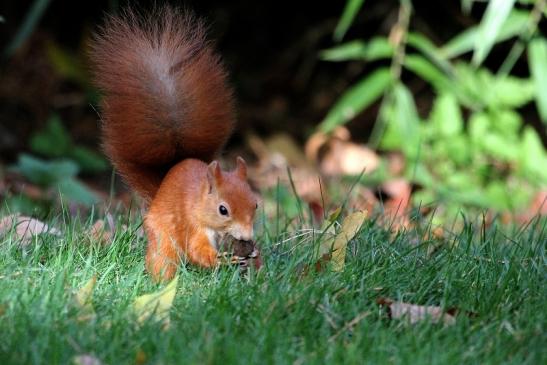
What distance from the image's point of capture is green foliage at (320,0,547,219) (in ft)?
16.1

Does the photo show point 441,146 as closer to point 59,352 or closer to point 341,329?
point 341,329

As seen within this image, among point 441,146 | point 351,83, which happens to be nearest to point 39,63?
point 351,83

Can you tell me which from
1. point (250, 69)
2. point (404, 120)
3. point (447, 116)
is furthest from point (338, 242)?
point (250, 69)

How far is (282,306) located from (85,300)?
0.42 m

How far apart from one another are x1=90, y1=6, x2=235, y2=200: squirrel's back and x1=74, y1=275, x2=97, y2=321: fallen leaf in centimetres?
57

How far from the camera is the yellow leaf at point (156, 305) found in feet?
7.25

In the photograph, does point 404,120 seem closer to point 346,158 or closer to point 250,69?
point 346,158

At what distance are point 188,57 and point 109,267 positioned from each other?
A: 0.69 meters

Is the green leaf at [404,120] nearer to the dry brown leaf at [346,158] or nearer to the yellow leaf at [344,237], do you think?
the dry brown leaf at [346,158]

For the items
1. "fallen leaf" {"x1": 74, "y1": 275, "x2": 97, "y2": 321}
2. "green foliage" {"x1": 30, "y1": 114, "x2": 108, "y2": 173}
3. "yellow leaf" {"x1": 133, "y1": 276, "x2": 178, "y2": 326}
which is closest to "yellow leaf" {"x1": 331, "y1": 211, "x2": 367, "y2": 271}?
"yellow leaf" {"x1": 133, "y1": 276, "x2": 178, "y2": 326}

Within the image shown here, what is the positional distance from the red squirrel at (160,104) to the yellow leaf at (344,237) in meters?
0.31

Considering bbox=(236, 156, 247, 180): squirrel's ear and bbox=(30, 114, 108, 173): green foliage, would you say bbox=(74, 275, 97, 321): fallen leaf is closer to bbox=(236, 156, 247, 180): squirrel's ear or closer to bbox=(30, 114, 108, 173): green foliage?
bbox=(236, 156, 247, 180): squirrel's ear

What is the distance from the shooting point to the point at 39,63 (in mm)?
6598

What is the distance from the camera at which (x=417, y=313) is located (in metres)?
2.32
